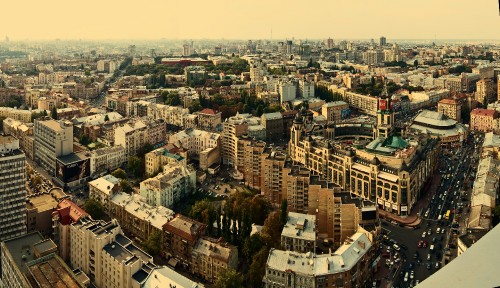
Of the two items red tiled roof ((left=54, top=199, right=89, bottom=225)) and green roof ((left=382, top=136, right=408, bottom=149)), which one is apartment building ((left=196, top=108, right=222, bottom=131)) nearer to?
green roof ((left=382, top=136, right=408, bottom=149))

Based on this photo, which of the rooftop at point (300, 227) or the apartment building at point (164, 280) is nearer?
the apartment building at point (164, 280)

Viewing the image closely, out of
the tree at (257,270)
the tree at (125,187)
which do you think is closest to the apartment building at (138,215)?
the tree at (125,187)

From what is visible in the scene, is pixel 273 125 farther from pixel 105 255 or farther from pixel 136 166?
pixel 105 255

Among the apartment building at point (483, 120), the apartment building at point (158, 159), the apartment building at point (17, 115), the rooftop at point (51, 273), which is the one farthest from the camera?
the apartment building at point (17, 115)

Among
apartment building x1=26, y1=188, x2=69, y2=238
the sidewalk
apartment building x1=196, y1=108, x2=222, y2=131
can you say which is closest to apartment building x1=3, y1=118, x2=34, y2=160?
apartment building x1=26, y1=188, x2=69, y2=238

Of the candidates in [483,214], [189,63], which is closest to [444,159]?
[483,214]

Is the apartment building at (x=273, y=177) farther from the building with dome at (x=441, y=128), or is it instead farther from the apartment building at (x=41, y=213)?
the building with dome at (x=441, y=128)
